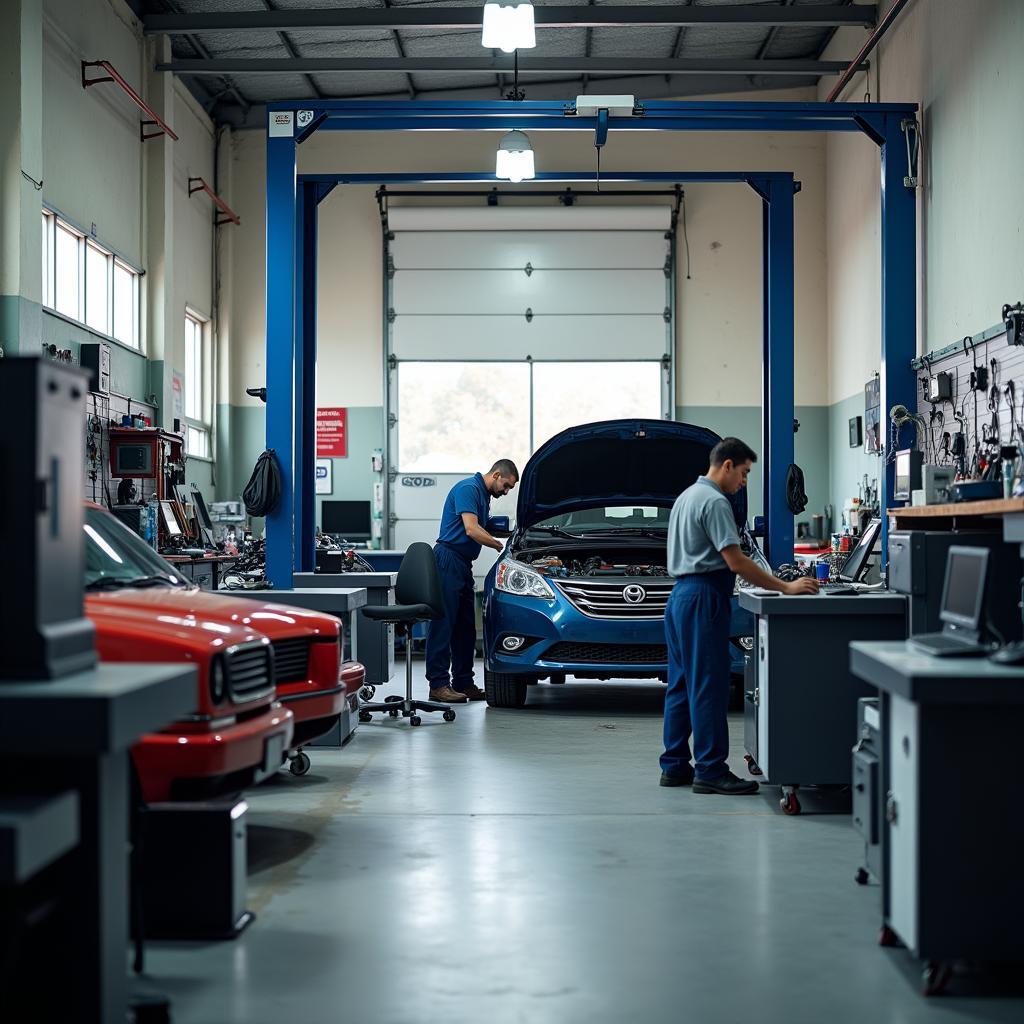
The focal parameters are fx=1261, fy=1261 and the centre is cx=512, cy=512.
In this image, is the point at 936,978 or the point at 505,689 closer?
the point at 936,978

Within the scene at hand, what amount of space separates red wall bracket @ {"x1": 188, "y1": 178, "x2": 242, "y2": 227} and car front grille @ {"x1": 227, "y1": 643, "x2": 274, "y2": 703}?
32.6 feet

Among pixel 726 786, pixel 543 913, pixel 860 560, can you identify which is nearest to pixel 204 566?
pixel 860 560

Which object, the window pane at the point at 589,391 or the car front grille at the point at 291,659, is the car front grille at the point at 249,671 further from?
the window pane at the point at 589,391

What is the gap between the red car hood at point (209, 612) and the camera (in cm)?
389

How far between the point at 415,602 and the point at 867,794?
150 inches

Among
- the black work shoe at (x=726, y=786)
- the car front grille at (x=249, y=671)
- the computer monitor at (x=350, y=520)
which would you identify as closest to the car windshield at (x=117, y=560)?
the car front grille at (x=249, y=671)

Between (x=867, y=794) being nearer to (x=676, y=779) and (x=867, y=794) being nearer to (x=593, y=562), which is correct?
(x=676, y=779)

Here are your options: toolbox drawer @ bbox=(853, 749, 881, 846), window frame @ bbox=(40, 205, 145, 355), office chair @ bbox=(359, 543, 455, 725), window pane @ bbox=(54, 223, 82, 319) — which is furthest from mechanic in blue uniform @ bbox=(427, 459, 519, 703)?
toolbox drawer @ bbox=(853, 749, 881, 846)

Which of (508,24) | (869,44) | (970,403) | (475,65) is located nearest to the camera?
(508,24)

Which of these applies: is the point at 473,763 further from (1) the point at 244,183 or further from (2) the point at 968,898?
(1) the point at 244,183

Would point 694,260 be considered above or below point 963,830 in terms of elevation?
above

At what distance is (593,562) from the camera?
770 cm

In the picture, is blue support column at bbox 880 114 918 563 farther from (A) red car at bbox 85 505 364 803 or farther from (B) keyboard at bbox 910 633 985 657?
(B) keyboard at bbox 910 633 985 657

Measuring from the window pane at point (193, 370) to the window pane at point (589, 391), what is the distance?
3.65m
